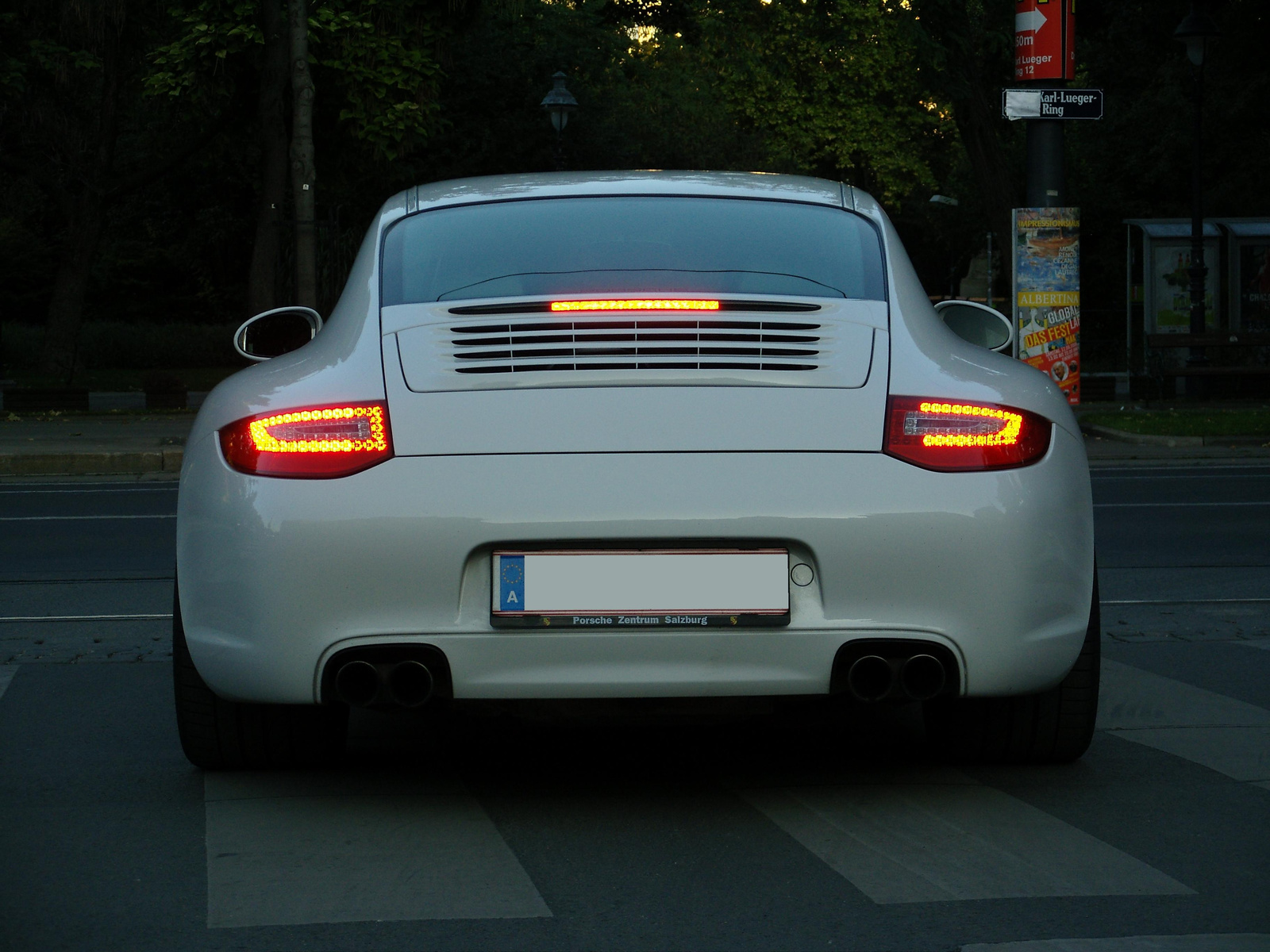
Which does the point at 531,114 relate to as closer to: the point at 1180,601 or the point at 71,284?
the point at 71,284

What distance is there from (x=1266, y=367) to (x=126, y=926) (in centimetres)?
2478

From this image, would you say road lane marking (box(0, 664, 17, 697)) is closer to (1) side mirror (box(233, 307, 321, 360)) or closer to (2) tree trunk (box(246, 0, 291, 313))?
(1) side mirror (box(233, 307, 321, 360))

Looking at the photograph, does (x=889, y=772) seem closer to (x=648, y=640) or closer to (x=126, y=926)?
(x=648, y=640)

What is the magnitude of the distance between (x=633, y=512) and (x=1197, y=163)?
24.3m

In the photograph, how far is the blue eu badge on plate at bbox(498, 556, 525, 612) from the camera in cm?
392

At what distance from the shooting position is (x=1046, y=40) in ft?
61.6

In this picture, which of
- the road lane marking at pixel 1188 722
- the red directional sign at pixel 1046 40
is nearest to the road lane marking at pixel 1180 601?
the road lane marking at pixel 1188 722

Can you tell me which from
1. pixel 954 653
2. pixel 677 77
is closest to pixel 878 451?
pixel 954 653

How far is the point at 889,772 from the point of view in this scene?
15.5 feet

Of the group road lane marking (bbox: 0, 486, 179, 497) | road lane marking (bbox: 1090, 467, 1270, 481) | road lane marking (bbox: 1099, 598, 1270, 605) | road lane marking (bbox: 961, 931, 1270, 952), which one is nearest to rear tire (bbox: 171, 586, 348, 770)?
road lane marking (bbox: 961, 931, 1270, 952)

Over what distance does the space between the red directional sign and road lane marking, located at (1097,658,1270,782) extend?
13.5 metres

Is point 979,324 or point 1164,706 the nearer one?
point 979,324

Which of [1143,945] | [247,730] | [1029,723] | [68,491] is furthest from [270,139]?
[1143,945]

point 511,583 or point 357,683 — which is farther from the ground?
point 511,583
